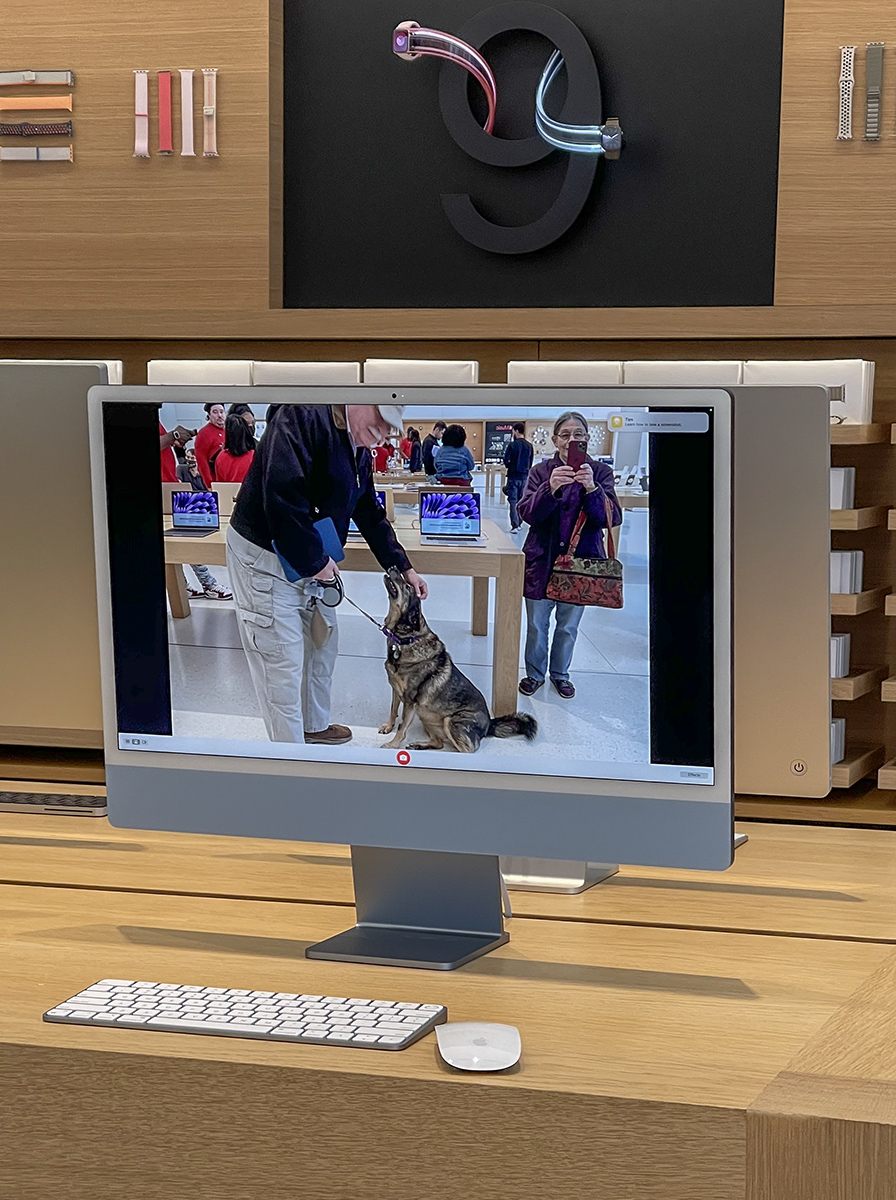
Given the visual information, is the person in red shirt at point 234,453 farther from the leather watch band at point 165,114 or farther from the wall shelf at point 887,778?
the leather watch band at point 165,114

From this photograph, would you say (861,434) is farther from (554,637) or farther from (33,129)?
(33,129)

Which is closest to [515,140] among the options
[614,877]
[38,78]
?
[38,78]

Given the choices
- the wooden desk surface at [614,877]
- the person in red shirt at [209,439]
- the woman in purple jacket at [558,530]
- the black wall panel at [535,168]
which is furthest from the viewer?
the black wall panel at [535,168]

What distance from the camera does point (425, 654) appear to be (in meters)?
1.29

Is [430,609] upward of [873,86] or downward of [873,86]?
downward

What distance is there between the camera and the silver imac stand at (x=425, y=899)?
1369 mm

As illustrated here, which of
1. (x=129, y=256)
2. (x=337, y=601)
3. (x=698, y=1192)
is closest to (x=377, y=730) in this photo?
(x=337, y=601)

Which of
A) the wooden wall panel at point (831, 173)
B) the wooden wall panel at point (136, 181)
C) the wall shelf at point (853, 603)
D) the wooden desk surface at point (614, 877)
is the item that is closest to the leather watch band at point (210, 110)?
the wooden wall panel at point (136, 181)

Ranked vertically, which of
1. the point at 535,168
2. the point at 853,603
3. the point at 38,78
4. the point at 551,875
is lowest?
the point at 551,875

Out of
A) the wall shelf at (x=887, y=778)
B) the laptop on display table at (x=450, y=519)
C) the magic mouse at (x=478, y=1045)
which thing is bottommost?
the wall shelf at (x=887, y=778)

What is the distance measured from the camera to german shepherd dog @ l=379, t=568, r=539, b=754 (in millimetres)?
1282

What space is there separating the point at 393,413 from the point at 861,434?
1.57m

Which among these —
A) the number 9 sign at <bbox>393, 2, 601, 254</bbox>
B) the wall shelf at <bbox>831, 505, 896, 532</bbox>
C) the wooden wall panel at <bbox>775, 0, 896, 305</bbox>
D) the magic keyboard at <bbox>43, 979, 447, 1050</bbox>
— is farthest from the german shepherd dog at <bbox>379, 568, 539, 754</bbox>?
the number 9 sign at <bbox>393, 2, 601, 254</bbox>

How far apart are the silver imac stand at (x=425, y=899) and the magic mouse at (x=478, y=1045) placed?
24 centimetres
